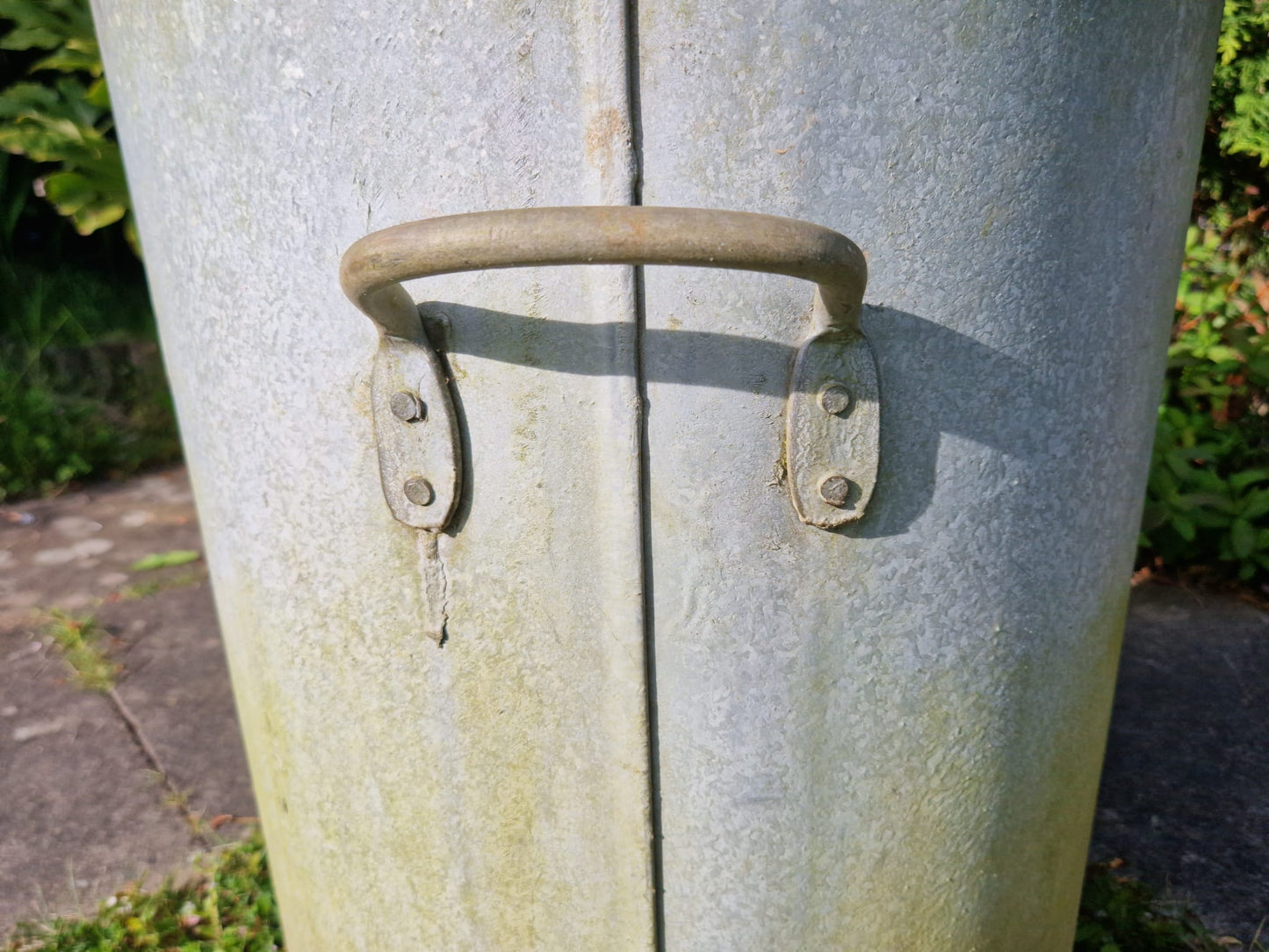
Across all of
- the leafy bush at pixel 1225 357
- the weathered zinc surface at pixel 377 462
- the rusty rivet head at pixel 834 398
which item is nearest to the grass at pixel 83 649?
the weathered zinc surface at pixel 377 462

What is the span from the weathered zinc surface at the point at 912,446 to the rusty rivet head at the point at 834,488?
4cm

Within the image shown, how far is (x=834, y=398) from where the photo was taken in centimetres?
79

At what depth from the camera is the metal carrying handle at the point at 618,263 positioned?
0.65 metres

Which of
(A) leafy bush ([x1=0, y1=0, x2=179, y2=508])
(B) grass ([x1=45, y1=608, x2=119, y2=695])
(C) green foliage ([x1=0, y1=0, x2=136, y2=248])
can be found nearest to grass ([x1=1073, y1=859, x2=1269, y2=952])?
(B) grass ([x1=45, y1=608, x2=119, y2=695])

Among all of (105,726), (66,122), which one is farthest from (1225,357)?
(66,122)

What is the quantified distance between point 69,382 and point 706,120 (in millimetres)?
4785

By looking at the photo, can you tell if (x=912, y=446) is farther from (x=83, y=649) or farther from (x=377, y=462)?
(x=83, y=649)

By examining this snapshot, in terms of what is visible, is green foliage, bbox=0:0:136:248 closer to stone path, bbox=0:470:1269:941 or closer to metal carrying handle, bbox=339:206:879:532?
stone path, bbox=0:470:1269:941

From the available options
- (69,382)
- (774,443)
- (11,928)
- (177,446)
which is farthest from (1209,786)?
(69,382)

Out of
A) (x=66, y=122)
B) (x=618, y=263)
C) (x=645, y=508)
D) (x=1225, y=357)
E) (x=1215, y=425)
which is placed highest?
(x=66, y=122)

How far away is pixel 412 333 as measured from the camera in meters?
0.79

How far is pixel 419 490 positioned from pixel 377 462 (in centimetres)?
5

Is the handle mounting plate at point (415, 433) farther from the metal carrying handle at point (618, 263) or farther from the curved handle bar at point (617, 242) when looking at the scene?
the curved handle bar at point (617, 242)

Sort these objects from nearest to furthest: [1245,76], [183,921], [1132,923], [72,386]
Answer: [1132,923] < [183,921] < [1245,76] < [72,386]
